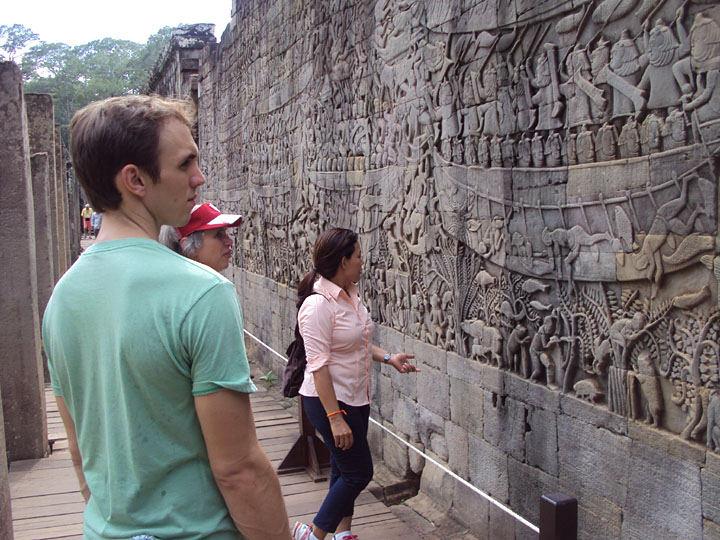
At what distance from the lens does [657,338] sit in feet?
10.5

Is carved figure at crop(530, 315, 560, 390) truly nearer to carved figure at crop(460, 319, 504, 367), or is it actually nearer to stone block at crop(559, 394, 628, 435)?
stone block at crop(559, 394, 628, 435)

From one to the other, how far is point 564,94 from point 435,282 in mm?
1847

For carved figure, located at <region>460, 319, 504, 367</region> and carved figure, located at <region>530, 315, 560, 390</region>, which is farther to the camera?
carved figure, located at <region>460, 319, 504, 367</region>

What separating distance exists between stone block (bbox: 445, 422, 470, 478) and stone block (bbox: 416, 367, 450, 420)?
0.36ft

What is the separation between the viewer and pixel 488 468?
178 inches

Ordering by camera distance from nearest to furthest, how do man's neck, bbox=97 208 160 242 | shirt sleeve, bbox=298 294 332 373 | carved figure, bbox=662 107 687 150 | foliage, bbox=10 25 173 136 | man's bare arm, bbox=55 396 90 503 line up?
1. man's neck, bbox=97 208 160 242
2. man's bare arm, bbox=55 396 90 503
3. carved figure, bbox=662 107 687 150
4. shirt sleeve, bbox=298 294 332 373
5. foliage, bbox=10 25 173 136

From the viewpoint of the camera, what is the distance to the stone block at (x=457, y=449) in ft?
15.7

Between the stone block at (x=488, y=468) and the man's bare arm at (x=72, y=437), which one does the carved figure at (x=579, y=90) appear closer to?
the stone block at (x=488, y=468)

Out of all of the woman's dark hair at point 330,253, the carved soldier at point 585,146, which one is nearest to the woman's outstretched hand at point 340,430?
the woman's dark hair at point 330,253

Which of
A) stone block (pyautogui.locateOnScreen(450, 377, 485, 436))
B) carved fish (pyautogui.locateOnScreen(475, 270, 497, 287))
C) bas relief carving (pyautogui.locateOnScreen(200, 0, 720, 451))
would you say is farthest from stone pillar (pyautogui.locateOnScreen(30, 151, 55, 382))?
carved fish (pyautogui.locateOnScreen(475, 270, 497, 287))

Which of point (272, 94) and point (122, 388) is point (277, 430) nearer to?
point (272, 94)

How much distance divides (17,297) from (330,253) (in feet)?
11.5

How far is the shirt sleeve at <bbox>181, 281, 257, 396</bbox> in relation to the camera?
156 cm

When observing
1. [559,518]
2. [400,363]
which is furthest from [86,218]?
[559,518]
